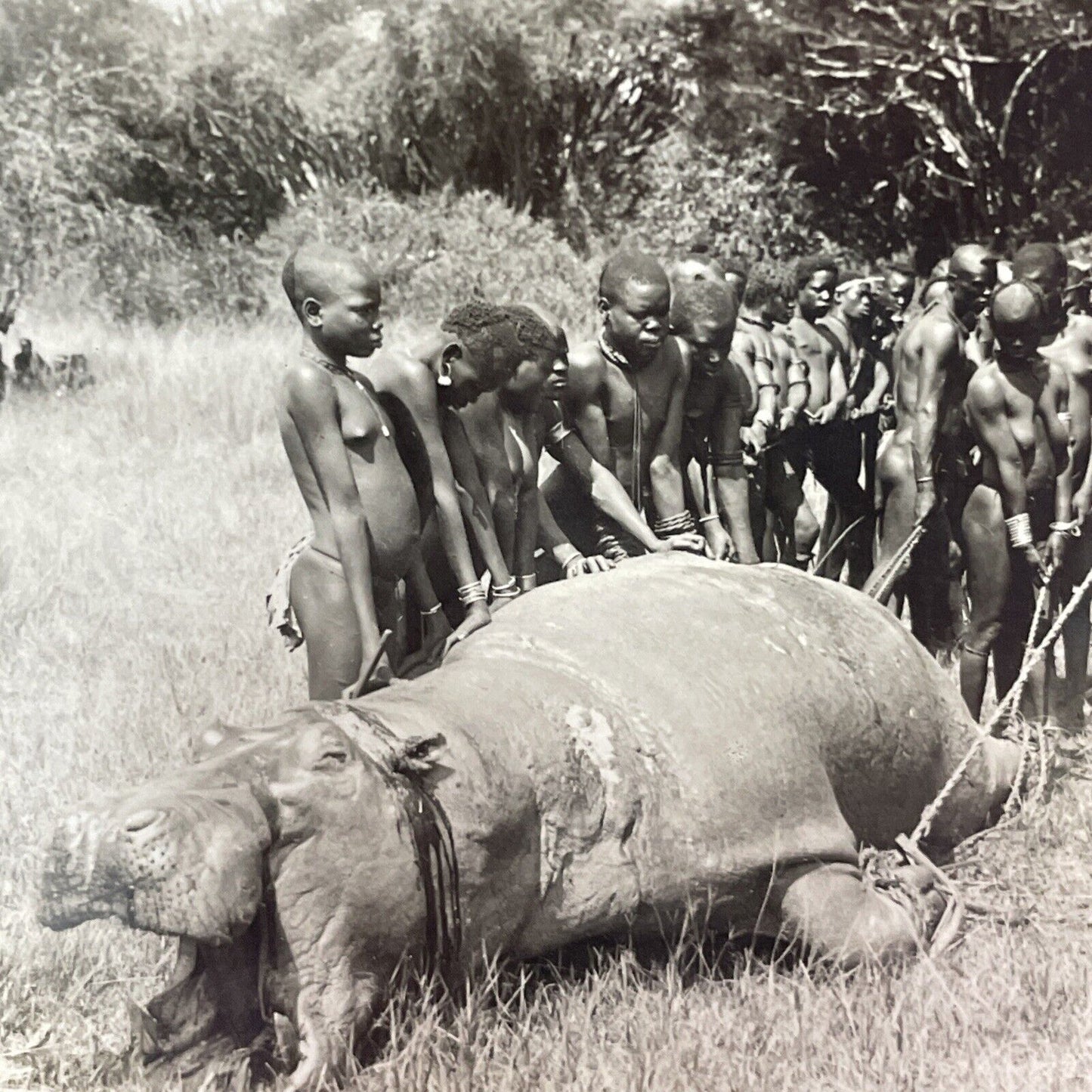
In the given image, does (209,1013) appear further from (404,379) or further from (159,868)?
(404,379)

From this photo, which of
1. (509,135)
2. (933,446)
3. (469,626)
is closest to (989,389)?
(933,446)

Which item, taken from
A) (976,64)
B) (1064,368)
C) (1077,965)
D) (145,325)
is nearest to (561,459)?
(1064,368)

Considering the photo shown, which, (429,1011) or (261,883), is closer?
(261,883)

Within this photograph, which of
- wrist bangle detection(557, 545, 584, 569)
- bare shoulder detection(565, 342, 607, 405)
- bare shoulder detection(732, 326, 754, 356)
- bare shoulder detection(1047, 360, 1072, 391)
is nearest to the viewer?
wrist bangle detection(557, 545, 584, 569)

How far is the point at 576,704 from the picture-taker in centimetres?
383

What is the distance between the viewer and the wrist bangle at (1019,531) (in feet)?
19.3

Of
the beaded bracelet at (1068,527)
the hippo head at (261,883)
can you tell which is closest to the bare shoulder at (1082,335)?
the beaded bracelet at (1068,527)

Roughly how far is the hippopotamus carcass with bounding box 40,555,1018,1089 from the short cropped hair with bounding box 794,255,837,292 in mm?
4674

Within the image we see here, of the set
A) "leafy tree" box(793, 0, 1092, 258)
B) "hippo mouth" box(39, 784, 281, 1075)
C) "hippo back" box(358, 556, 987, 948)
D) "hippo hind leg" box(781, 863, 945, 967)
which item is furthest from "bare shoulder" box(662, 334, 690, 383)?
"leafy tree" box(793, 0, 1092, 258)

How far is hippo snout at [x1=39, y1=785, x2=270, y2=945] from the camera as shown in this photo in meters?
2.96

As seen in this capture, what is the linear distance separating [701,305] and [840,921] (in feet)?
9.60

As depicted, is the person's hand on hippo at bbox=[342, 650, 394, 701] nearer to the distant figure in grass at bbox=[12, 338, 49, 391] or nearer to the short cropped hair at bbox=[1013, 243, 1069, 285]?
the short cropped hair at bbox=[1013, 243, 1069, 285]

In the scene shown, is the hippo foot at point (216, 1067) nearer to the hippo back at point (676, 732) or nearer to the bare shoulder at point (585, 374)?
the hippo back at point (676, 732)

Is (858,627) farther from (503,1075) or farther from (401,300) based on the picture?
(401,300)
